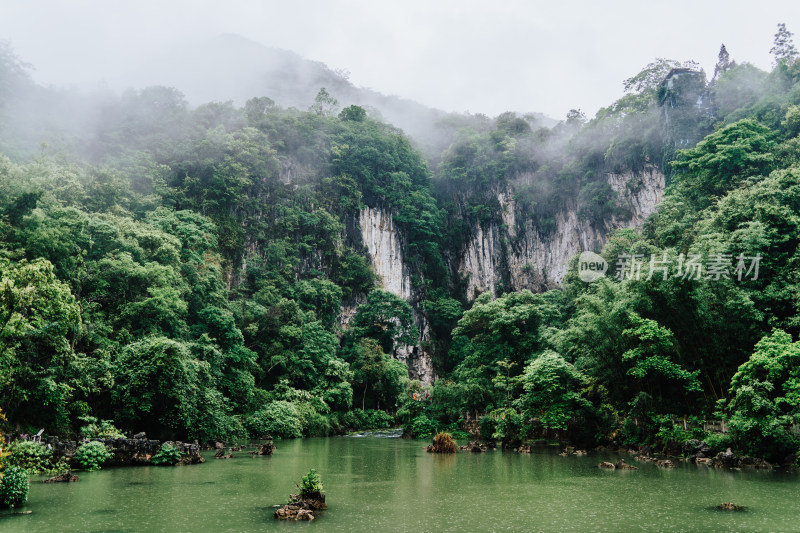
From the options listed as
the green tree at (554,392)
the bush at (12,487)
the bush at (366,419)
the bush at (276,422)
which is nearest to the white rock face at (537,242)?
the bush at (366,419)

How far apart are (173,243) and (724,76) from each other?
32.5 m

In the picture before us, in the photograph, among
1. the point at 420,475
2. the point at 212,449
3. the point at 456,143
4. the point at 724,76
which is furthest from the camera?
the point at 456,143

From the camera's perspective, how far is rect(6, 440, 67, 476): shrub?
995 cm

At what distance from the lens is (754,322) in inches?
585

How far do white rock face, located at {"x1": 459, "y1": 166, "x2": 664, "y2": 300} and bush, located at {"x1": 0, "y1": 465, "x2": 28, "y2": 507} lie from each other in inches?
1345

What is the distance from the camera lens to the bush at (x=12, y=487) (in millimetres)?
7547

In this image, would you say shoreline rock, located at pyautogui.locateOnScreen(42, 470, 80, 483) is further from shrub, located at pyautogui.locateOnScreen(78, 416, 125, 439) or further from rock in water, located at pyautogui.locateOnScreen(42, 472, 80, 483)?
shrub, located at pyautogui.locateOnScreen(78, 416, 125, 439)

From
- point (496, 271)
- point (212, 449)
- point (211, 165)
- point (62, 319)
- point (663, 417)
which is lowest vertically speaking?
point (212, 449)

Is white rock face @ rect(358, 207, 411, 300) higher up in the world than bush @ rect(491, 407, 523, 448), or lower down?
higher up

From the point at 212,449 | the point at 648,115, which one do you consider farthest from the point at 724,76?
the point at 212,449

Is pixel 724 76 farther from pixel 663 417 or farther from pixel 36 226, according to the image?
pixel 36 226

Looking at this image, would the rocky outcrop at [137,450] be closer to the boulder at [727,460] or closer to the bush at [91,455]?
the bush at [91,455]

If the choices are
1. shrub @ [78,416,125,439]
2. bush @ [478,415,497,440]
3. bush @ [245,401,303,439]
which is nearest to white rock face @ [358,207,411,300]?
bush @ [245,401,303,439]

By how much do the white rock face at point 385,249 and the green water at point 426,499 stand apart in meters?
26.3
